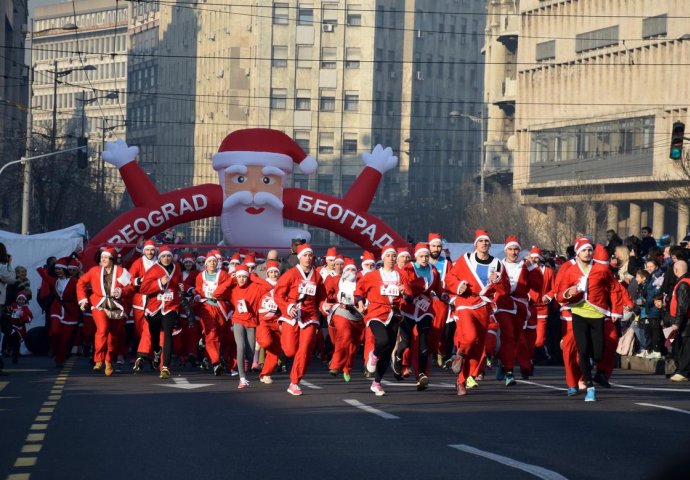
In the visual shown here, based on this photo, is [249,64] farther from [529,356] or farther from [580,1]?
[529,356]

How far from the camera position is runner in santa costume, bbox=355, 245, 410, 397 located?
2147 centimetres

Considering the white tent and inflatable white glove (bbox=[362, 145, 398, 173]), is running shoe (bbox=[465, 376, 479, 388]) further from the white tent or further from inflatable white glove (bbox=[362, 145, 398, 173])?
inflatable white glove (bbox=[362, 145, 398, 173])

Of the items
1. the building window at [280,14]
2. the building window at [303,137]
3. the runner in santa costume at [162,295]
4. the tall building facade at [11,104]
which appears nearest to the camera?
the runner in santa costume at [162,295]

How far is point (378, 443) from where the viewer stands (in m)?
14.6

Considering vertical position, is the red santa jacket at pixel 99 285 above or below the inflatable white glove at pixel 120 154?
below

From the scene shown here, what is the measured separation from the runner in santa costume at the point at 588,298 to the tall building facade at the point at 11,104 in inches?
2064

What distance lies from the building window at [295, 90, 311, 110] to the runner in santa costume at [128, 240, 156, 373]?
130997 millimetres

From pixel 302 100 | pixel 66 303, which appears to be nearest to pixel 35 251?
pixel 66 303

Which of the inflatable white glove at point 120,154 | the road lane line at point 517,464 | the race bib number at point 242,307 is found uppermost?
the inflatable white glove at point 120,154

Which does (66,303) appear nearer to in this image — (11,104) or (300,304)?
(300,304)

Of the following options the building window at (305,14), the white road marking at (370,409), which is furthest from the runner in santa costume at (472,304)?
the building window at (305,14)

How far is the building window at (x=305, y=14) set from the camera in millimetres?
154375

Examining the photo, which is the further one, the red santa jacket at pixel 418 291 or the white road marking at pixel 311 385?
the white road marking at pixel 311 385

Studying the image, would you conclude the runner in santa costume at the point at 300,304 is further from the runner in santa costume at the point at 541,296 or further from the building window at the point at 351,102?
the building window at the point at 351,102
